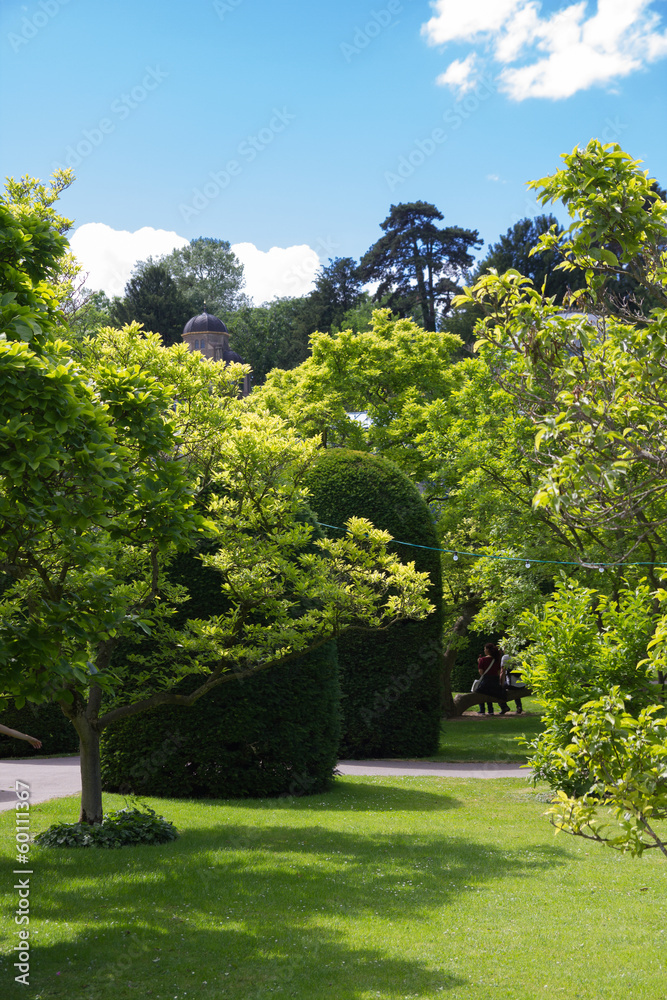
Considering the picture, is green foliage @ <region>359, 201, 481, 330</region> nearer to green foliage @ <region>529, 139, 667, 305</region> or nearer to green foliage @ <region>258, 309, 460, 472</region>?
green foliage @ <region>258, 309, 460, 472</region>

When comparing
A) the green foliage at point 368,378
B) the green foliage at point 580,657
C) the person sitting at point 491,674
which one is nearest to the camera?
the green foliage at point 580,657

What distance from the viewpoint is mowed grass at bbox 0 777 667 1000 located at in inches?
218

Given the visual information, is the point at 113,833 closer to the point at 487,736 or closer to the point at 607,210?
the point at 607,210

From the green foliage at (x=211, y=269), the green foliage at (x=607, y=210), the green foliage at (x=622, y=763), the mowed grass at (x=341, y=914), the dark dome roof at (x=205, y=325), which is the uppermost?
the green foliage at (x=211, y=269)

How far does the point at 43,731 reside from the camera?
53.0ft

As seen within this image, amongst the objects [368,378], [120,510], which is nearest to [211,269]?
[368,378]

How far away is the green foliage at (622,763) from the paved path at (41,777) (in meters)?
8.03

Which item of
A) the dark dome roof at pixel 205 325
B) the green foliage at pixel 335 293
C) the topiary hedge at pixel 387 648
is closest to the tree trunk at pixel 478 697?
the topiary hedge at pixel 387 648

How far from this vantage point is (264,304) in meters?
85.0

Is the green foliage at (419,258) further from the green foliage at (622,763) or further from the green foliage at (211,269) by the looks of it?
the green foliage at (622,763)

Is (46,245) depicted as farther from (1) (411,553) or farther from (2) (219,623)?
(1) (411,553)

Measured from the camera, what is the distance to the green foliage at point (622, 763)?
4297 mm

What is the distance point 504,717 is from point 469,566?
473cm

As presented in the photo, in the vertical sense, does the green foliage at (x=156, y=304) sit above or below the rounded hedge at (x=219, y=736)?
above
